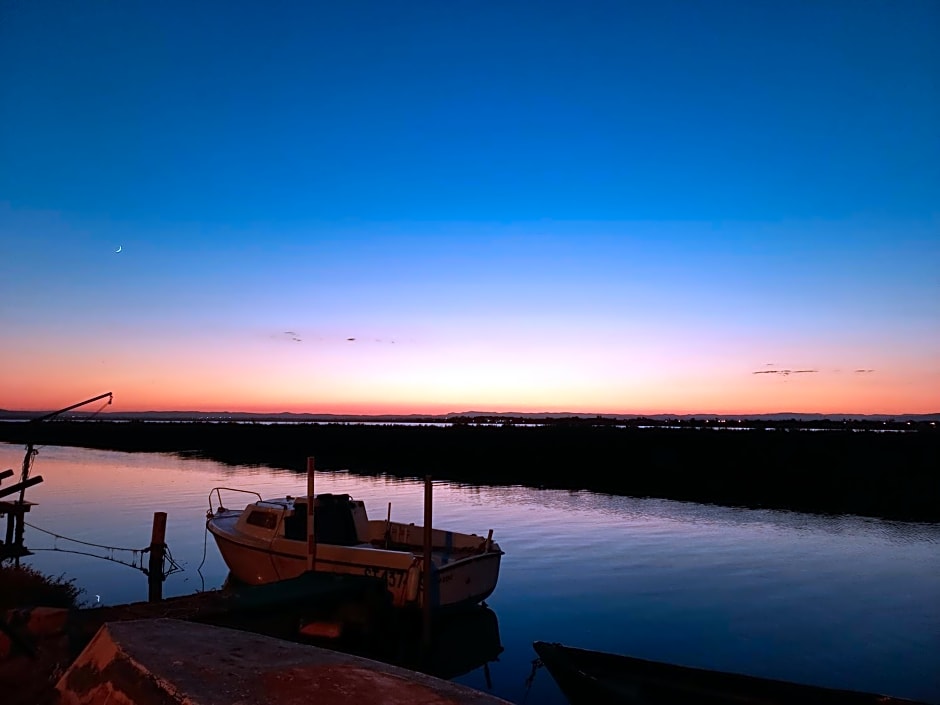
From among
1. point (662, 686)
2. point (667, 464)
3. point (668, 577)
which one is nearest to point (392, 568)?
point (662, 686)

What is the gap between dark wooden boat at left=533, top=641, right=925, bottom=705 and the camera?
32.2ft

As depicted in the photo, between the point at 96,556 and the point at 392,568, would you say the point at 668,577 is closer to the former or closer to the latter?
the point at 392,568

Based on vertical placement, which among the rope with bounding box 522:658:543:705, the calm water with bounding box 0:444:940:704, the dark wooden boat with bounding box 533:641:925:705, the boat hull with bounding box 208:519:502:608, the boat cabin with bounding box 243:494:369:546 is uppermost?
the boat cabin with bounding box 243:494:369:546

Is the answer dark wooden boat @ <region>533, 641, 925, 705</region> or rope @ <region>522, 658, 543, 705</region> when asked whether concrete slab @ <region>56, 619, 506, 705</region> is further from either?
rope @ <region>522, 658, 543, 705</region>

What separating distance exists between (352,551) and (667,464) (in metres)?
47.9

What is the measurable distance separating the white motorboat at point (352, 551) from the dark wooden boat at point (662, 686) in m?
4.03

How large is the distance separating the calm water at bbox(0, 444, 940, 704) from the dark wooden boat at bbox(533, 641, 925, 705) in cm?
109

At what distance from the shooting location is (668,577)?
20.5m

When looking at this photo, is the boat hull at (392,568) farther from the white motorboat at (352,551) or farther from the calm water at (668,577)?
the calm water at (668,577)

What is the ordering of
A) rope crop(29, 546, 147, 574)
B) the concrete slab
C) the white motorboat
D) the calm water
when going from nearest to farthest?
the concrete slab < the calm water < the white motorboat < rope crop(29, 546, 147, 574)

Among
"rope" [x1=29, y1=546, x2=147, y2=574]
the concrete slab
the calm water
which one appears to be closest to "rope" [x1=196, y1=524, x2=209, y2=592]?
the calm water

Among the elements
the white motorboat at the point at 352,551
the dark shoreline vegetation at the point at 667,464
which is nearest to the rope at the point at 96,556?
the white motorboat at the point at 352,551

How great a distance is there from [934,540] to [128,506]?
36489mm

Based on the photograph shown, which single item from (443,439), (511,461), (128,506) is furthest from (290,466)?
(443,439)
